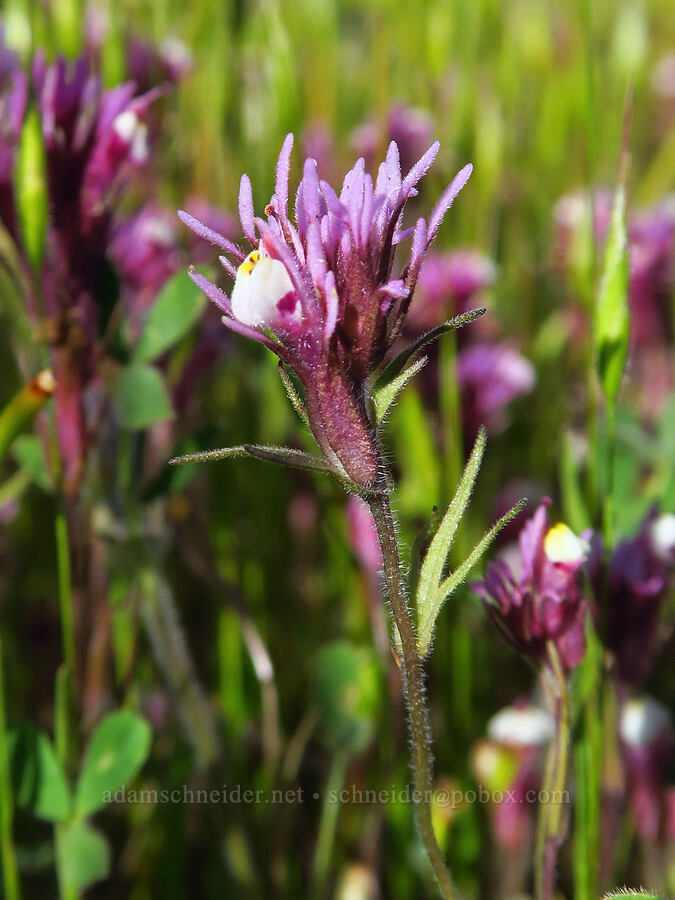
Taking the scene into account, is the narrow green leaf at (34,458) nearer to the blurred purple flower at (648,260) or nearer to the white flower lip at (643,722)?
the white flower lip at (643,722)

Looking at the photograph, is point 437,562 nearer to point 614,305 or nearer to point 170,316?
point 614,305

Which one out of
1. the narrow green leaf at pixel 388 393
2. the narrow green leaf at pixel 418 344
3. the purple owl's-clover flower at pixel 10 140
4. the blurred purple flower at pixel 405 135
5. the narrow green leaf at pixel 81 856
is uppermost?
the blurred purple flower at pixel 405 135

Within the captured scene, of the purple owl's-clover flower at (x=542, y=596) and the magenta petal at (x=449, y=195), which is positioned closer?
the magenta petal at (x=449, y=195)

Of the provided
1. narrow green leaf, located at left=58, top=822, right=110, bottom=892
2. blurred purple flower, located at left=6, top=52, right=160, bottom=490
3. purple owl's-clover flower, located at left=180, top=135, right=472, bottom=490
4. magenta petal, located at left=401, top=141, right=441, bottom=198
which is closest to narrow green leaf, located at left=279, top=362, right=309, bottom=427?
purple owl's-clover flower, located at left=180, top=135, right=472, bottom=490

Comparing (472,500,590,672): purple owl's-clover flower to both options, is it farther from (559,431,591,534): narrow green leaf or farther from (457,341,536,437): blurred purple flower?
(457,341,536,437): blurred purple flower

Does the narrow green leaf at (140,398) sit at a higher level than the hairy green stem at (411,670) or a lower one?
higher

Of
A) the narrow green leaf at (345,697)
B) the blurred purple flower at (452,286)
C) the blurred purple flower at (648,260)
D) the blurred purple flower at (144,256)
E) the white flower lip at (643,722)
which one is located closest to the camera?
the white flower lip at (643,722)

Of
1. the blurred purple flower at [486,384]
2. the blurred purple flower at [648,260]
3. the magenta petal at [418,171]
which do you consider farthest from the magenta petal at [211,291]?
the blurred purple flower at [648,260]
